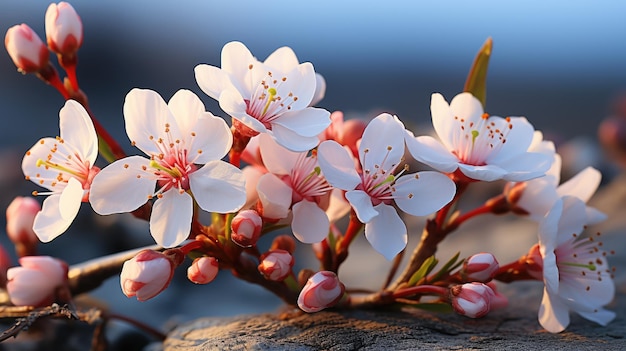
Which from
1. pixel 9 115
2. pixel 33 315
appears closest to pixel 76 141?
pixel 33 315

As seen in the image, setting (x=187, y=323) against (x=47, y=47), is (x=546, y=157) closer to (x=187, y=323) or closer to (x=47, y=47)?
(x=187, y=323)

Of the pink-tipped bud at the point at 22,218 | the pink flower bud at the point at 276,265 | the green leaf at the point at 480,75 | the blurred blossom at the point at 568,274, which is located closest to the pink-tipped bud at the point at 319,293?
the pink flower bud at the point at 276,265

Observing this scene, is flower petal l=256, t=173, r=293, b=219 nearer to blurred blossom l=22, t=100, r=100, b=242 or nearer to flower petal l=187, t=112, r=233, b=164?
flower petal l=187, t=112, r=233, b=164

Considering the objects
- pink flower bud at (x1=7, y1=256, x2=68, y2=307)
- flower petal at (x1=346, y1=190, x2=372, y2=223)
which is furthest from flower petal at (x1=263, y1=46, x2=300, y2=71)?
pink flower bud at (x1=7, y1=256, x2=68, y2=307)

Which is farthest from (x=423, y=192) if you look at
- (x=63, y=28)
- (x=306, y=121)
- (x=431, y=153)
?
(x=63, y=28)

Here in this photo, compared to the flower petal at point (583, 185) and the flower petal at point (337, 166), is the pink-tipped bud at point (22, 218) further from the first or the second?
the flower petal at point (583, 185)
